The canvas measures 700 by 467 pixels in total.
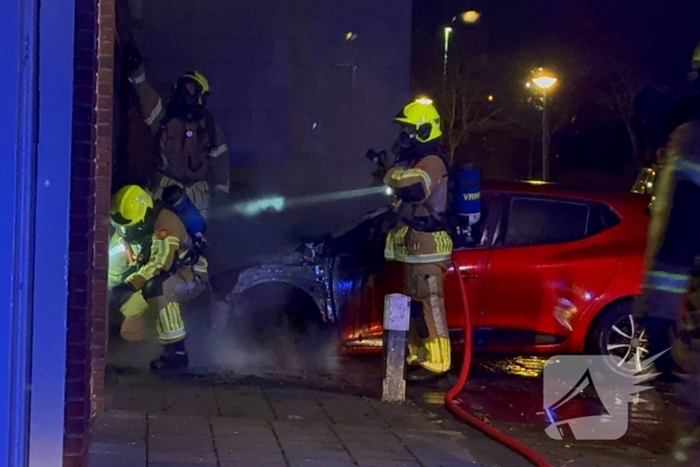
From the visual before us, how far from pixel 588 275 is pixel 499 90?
2377 centimetres

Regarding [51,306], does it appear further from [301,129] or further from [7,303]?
[301,129]

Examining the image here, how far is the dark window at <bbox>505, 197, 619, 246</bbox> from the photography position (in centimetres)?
865

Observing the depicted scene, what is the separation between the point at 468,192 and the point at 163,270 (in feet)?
7.73

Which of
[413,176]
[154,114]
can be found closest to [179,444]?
[413,176]

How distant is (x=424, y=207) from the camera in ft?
25.8

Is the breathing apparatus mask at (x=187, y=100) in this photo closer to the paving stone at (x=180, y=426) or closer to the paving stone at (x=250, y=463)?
the paving stone at (x=180, y=426)

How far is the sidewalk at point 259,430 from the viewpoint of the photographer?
5074mm

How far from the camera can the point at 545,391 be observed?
8.19m

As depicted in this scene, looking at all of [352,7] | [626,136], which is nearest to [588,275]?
[352,7]

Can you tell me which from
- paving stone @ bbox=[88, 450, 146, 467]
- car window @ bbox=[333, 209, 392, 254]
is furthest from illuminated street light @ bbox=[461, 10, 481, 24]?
paving stone @ bbox=[88, 450, 146, 467]

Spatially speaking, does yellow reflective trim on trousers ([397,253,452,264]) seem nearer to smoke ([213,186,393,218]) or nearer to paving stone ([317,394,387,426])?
paving stone ([317,394,387,426])

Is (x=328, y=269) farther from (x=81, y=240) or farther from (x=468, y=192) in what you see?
(x=81, y=240)

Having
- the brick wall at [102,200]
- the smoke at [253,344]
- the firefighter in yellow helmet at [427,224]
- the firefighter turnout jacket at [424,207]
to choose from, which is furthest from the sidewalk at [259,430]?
the firefighter turnout jacket at [424,207]

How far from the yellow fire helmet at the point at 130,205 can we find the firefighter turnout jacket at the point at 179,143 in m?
1.68
